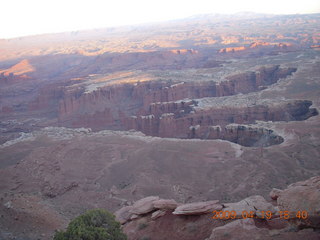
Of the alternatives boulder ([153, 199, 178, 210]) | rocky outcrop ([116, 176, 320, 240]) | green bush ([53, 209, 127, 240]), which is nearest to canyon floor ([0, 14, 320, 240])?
rocky outcrop ([116, 176, 320, 240])

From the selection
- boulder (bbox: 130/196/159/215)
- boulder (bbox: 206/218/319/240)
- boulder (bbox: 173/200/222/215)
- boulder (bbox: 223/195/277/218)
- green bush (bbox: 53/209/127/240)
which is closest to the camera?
boulder (bbox: 206/218/319/240)

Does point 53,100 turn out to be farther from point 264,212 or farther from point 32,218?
point 264,212

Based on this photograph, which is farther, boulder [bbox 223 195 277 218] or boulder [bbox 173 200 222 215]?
boulder [bbox 173 200 222 215]

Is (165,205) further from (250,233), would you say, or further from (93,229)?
(250,233)

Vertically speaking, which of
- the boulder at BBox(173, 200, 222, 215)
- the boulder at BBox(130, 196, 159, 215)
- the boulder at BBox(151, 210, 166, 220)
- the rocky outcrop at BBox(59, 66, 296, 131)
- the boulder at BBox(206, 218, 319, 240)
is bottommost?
the rocky outcrop at BBox(59, 66, 296, 131)

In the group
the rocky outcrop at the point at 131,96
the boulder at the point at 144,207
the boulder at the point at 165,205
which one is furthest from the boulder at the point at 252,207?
the rocky outcrop at the point at 131,96

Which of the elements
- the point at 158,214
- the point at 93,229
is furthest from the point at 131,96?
the point at 93,229

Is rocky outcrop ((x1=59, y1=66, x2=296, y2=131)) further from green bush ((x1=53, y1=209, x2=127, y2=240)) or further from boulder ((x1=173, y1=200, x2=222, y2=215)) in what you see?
green bush ((x1=53, y1=209, x2=127, y2=240))

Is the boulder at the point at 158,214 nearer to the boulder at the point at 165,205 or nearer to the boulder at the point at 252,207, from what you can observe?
the boulder at the point at 165,205
